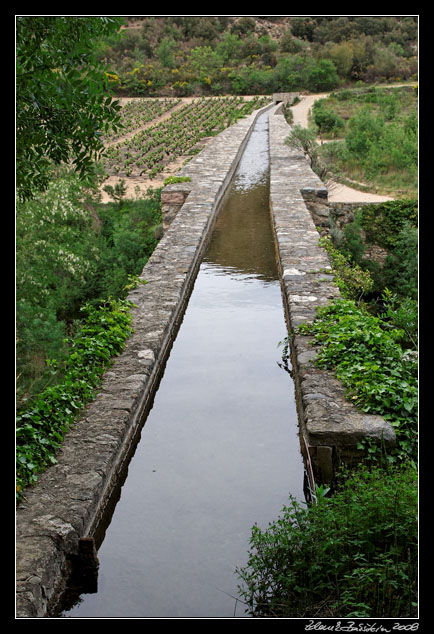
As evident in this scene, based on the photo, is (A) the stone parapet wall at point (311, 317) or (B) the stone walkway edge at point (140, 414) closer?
(B) the stone walkway edge at point (140, 414)

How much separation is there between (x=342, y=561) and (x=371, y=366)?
5.53 feet

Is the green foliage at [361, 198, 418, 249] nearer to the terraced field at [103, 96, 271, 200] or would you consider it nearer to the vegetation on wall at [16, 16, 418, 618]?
the vegetation on wall at [16, 16, 418, 618]

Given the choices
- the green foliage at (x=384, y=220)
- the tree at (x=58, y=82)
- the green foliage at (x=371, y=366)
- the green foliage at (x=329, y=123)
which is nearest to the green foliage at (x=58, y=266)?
the green foliage at (x=384, y=220)

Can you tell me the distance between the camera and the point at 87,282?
1135 centimetres

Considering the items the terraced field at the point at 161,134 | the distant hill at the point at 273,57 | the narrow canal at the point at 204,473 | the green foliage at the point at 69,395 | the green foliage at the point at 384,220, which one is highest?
the distant hill at the point at 273,57

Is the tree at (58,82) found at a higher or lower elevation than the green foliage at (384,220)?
higher

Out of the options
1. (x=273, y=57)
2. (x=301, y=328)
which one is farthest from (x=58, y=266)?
(x=273, y=57)

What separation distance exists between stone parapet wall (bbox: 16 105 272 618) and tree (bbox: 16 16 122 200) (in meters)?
1.65

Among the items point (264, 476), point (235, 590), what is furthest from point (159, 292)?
point (235, 590)

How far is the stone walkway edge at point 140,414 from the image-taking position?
271cm

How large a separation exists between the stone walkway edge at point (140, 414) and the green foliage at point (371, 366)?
10cm
